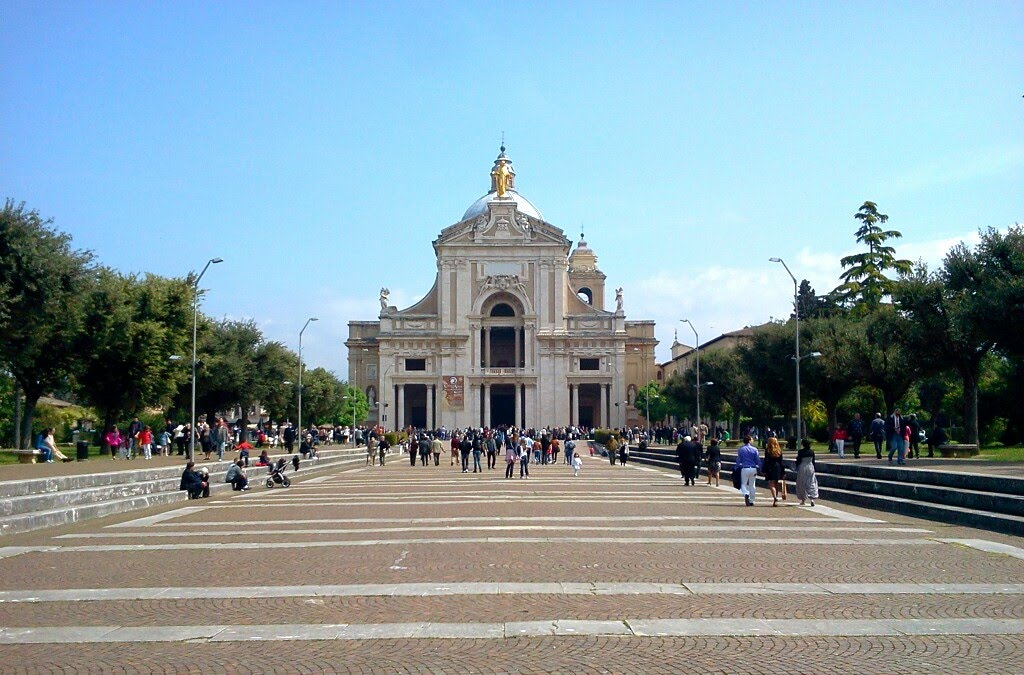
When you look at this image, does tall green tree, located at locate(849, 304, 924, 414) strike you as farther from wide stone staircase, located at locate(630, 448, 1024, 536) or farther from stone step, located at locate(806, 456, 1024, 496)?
stone step, located at locate(806, 456, 1024, 496)

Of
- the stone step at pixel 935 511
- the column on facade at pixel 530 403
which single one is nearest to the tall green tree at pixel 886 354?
the stone step at pixel 935 511

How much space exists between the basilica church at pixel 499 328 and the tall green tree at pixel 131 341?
1850 inches

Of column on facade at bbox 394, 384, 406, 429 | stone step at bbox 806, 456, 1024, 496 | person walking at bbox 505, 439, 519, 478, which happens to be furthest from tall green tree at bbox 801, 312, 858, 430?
column on facade at bbox 394, 384, 406, 429

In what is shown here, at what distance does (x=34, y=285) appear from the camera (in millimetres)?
32000

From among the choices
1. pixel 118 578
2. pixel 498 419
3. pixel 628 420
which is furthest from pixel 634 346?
pixel 118 578

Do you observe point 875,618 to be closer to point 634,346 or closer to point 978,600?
point 978,600

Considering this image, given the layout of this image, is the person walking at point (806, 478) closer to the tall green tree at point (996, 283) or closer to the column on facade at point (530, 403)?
the tall green tree at point (996, 283)

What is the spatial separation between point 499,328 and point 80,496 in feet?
260

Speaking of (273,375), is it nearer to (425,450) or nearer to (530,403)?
(425,450)

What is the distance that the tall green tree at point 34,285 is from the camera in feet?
104

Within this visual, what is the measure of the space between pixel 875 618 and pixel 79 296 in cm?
3207

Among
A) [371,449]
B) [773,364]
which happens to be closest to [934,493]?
[371,449]

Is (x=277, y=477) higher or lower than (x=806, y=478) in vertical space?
lower

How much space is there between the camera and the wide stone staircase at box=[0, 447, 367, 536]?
57.0 ft
